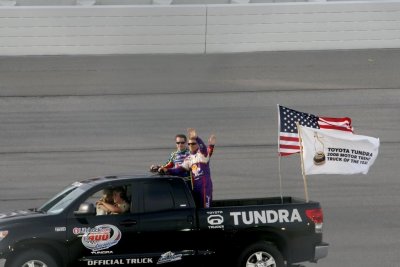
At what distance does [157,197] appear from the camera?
12.4 m

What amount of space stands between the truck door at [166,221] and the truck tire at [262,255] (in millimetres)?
674

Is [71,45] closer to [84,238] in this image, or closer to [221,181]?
[221,181]

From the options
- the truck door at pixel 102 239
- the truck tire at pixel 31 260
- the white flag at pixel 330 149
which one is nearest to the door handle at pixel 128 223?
the truck door at pixel 102 239

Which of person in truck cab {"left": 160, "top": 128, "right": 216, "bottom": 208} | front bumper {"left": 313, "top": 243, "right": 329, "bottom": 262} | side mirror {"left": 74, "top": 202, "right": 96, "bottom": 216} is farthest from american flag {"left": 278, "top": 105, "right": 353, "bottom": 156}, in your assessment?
side mirror {"left": 74, "top": 202, "right": 96, "bottom": 216}

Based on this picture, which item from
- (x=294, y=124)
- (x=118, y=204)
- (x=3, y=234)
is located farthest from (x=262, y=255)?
(x=3, y=234)

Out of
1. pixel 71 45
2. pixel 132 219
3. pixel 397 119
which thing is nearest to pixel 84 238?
pixel 132 219

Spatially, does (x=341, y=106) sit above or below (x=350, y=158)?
above

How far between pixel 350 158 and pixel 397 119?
39.9 feet

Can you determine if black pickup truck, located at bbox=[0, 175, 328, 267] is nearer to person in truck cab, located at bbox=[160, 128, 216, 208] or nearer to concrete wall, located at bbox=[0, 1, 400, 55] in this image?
person in truck cab, located at bbox=[160, 128, 216, 208]

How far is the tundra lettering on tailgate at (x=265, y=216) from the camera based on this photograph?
12.3 metres

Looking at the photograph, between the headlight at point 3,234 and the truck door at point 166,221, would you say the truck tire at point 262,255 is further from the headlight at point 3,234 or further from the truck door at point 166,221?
the headlight at point 3,234

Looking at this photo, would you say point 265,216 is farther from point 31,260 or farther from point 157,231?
point 31,260

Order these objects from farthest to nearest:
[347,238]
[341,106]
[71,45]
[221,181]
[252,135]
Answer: [71,45], [341,106], [252,135], [221,181], [347,238]

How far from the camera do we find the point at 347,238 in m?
15.8
